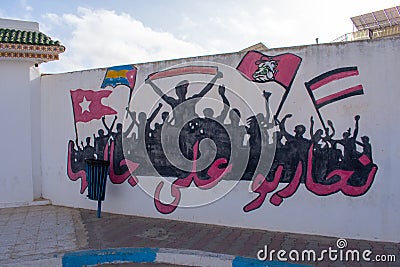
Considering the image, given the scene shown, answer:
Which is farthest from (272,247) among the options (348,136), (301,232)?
(348,136)

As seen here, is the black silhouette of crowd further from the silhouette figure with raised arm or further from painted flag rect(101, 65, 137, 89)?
painted flag rect(101, 65, 137, 89)

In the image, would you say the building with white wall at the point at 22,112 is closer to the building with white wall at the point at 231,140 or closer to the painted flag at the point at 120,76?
the building with white wall at the point at 231,140

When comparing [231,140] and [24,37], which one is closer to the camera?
[231,140]

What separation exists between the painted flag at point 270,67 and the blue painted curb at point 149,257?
8.30 feet

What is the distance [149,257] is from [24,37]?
5072mm

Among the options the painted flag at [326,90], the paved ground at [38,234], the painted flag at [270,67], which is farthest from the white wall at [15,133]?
the painted flag at [326,90]

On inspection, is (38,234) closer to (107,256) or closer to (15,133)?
(107,256)

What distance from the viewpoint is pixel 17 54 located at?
683cm

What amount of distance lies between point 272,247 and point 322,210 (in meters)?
0.94

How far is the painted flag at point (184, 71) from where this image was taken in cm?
567

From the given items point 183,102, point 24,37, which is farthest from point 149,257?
point 24,37

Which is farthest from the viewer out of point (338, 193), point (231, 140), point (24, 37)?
point (24, 37)

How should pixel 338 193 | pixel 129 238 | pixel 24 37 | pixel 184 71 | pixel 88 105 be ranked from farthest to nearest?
pixel 24 37
pixel 88 105
pixel 184 71
pixel 129 238
pixel 338 193

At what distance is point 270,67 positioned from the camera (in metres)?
5.28
